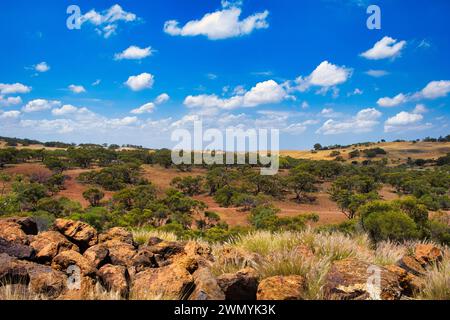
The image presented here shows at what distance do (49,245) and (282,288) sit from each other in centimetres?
377

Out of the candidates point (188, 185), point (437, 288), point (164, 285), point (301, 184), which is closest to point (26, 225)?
point (164, 285)

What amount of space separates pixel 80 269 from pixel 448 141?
167 metres

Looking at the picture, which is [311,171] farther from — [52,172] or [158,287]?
[158,287]

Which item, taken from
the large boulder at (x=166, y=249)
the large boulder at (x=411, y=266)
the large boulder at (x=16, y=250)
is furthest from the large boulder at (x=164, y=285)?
the large boulder at (x=411, y=266)

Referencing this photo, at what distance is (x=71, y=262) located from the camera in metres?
5.43

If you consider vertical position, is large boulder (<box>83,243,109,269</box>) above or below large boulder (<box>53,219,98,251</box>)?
below

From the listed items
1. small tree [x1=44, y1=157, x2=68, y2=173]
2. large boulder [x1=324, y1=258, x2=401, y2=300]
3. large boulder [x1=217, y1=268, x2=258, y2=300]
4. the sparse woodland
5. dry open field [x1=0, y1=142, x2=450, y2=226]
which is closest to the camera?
Result: large boulder [x1=324, y1=258, x2=401, y2=300]

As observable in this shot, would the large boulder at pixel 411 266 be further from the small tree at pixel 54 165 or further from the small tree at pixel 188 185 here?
the small tree at pixel 54 165

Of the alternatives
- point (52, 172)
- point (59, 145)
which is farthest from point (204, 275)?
point (59, 145)

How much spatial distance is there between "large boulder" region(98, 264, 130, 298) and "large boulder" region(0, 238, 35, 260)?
3.92 ft

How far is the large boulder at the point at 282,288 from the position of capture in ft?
15.5

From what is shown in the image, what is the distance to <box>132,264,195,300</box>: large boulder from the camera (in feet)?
15.2

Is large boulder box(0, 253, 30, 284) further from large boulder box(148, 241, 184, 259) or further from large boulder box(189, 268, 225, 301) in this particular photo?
large boulder box(148, 241, 184, 259)

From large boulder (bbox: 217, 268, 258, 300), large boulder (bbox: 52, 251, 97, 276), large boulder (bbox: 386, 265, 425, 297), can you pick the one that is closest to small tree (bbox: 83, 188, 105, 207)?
large boulder (bbox: 52, 251, 97, 276)
